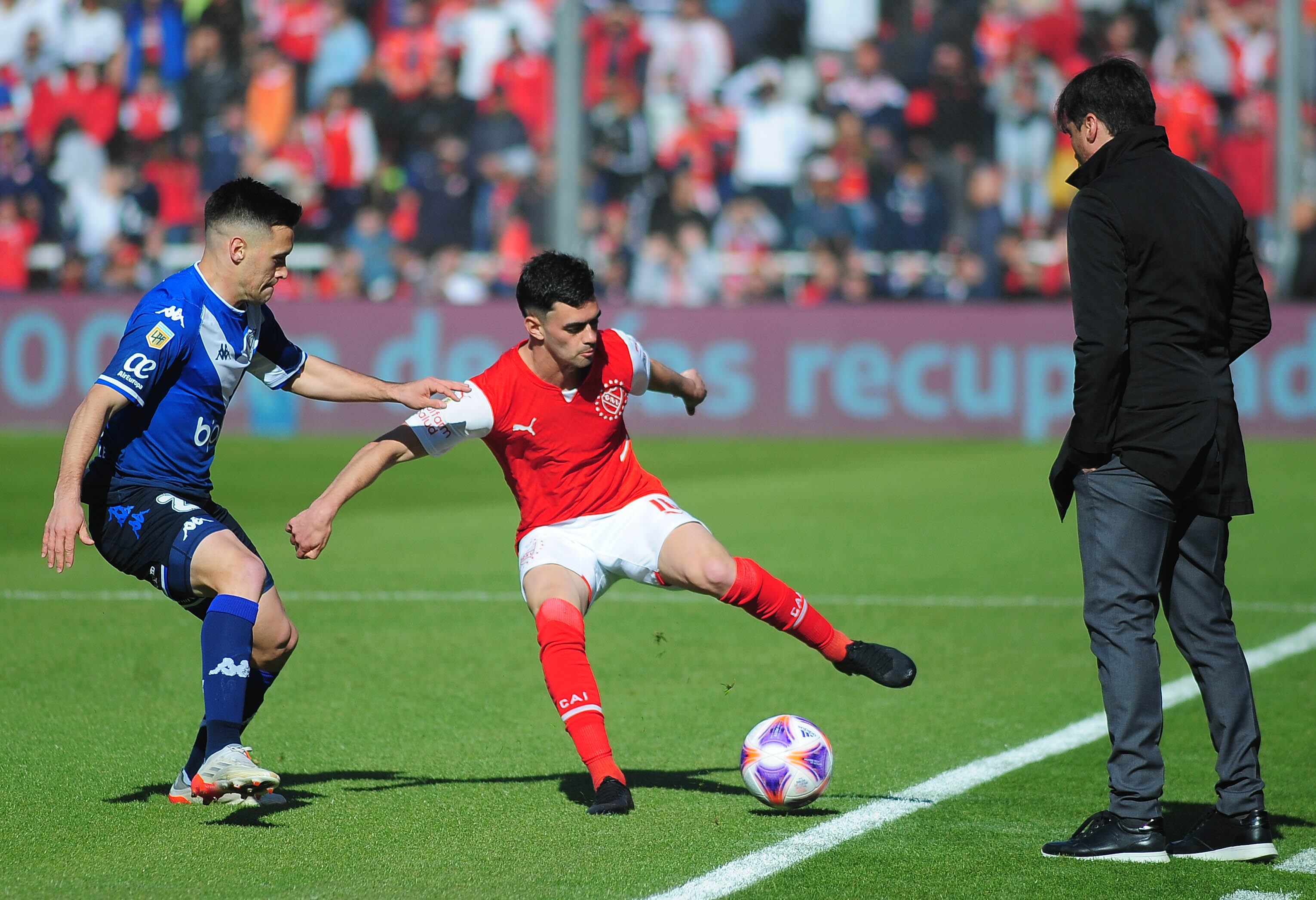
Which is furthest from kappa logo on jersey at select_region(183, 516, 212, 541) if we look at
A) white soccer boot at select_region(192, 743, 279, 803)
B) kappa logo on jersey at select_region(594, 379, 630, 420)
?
kappa logo on jersey at select_region(594, 379, 630, 420)

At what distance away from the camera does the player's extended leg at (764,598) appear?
4840 mm

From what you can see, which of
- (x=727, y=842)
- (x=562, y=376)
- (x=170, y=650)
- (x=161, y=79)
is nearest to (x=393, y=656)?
(x=170, y=650)

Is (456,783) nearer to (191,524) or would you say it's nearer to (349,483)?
(349,483)

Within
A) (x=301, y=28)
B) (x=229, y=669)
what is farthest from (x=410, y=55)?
(x=229, y=669)

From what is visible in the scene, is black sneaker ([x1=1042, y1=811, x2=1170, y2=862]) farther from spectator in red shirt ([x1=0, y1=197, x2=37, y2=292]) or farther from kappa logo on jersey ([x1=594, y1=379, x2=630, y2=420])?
spectator in red shirt ([x1=0, y1=197, x2=37, y2=292])

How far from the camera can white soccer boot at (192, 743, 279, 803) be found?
4.15 m

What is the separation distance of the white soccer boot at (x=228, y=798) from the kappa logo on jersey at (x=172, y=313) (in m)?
1.34

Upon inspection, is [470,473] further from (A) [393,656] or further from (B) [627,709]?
(B) [627,709]

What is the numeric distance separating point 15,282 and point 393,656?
12.0 meters

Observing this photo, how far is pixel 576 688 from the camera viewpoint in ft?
15.2

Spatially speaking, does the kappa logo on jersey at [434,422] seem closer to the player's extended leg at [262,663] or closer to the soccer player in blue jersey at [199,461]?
the soccer player in blue jersey at [199,461]

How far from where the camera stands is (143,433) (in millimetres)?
4645

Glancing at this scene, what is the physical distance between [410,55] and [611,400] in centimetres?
1424

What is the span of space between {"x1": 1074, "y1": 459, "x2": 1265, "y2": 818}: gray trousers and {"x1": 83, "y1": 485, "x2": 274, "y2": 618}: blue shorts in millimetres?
2333
